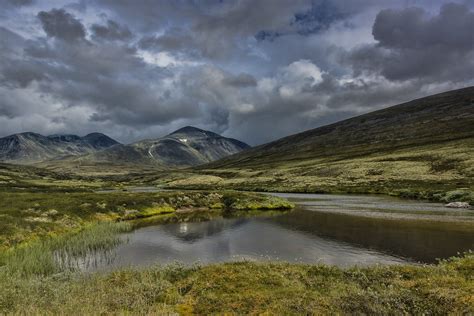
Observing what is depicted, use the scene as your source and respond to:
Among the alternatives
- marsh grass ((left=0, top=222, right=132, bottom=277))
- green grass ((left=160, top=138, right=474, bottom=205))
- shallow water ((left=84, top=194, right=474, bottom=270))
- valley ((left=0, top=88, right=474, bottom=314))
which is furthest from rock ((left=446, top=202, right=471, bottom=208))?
marsh grass ((left=0, top=222, right=132, bottom=277))

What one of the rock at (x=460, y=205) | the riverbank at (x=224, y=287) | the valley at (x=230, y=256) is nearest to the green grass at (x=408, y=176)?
the rock at (x=460, y=205)

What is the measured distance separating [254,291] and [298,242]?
2352 cm

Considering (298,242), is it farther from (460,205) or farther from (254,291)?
(460,205)

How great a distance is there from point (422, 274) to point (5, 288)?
83.3 feet

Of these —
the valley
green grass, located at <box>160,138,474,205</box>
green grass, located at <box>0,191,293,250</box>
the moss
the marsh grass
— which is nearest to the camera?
the valley

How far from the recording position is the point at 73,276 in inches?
974

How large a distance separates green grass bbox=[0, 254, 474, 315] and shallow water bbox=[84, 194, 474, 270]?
6977mm

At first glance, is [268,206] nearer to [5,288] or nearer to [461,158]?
[5,288]

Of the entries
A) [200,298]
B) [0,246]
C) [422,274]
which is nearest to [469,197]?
[422,274]

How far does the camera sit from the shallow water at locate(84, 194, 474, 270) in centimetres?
3522

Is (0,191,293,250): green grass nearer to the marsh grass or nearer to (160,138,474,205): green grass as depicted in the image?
the marsh grass

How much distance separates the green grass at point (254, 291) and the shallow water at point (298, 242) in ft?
22.9

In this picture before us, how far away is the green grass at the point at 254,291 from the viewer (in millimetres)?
16172

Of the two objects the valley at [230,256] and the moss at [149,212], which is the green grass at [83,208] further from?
the valley at [230,256]
